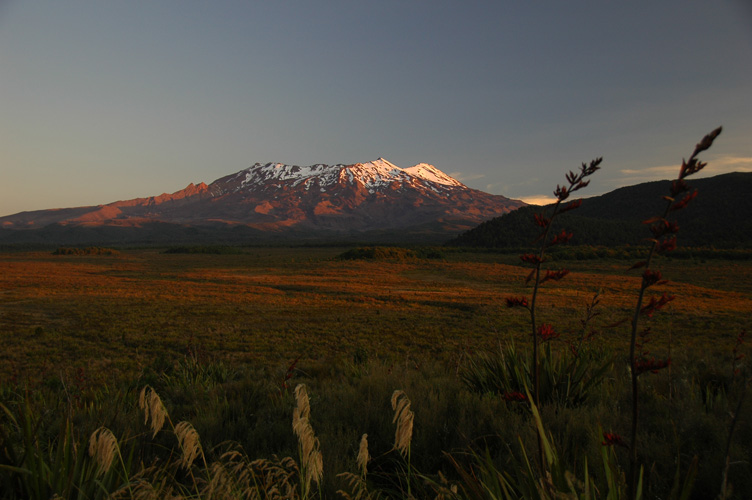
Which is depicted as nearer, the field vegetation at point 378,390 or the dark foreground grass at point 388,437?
the field vegetation at point 378,390

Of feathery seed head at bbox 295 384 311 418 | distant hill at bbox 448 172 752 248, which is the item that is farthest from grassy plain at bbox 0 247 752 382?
distant hill at bbox 448 172 752 248

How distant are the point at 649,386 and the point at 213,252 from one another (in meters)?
88.9

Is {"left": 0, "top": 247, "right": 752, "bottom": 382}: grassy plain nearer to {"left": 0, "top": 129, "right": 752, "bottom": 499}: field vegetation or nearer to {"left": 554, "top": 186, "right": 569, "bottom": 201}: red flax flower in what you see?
{"left": 0, "top": 129, "right": 752, "bottom": 499}: field vegetation

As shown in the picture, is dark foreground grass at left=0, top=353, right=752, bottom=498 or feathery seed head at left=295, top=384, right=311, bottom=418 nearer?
feathery seed head at left=295, top=384, right=311, bottom=418

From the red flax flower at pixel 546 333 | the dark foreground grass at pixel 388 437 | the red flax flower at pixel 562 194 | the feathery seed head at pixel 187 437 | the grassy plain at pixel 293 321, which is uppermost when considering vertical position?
the red flax flower at pixel 562 194

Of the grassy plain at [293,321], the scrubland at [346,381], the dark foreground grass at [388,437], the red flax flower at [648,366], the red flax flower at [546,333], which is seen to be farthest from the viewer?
the grassy plain at [293,321]

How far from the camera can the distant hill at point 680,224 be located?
230 feet

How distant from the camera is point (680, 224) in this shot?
8162 centimetres

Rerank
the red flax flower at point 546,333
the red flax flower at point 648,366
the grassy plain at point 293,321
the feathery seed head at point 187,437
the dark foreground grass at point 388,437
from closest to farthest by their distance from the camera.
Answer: the red flax flower at point 648,366
the feathery seed head at point 187,437
the red flax flower at point 546,333
the dark foreground grass at point 388,437
the grassy plain at point 293,321

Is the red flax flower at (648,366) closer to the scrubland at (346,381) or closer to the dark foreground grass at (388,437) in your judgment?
the scrubland at (346,381)

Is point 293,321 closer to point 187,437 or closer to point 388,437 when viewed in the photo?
point 388,437

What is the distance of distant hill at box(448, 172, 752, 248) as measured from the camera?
70.2 m

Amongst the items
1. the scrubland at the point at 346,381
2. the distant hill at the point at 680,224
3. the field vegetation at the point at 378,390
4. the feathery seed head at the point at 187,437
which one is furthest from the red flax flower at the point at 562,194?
the distant hill at the point at 680,224

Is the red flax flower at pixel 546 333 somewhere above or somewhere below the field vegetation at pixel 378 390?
above
